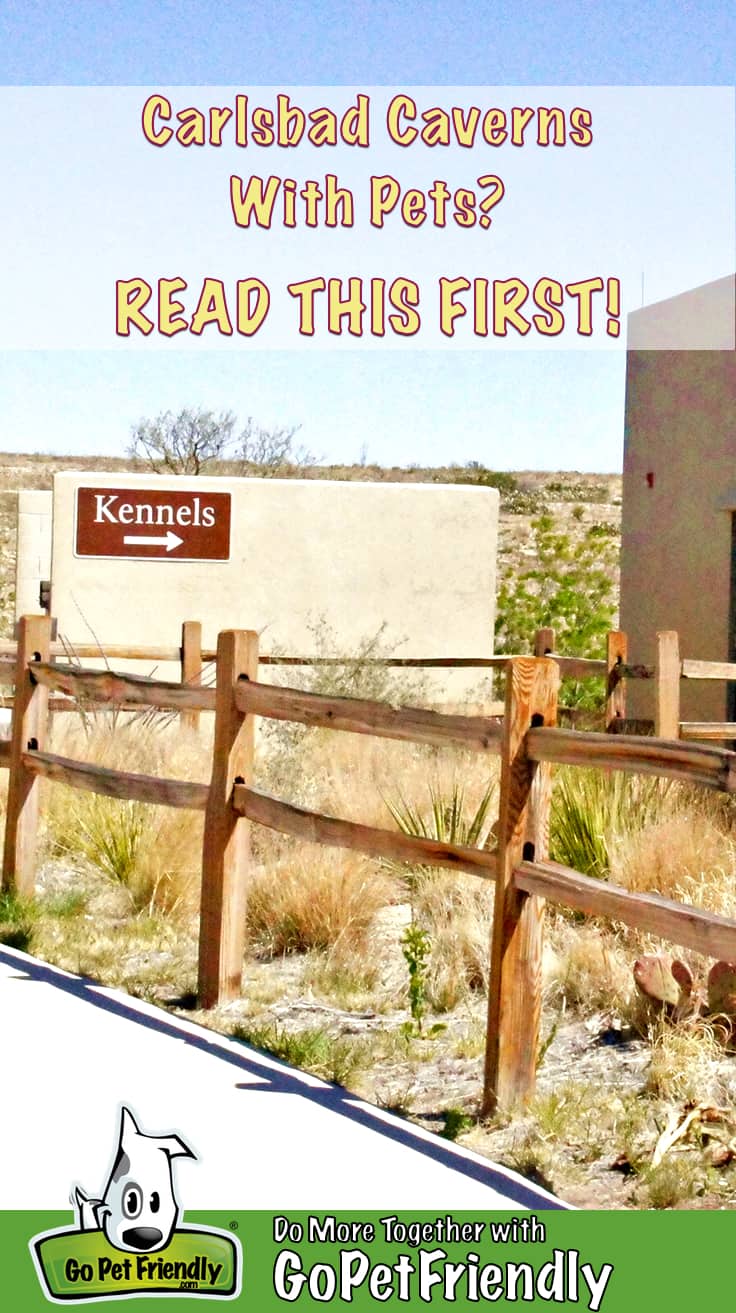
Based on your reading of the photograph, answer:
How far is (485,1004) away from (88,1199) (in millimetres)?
2669

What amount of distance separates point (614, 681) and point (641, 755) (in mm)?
7103

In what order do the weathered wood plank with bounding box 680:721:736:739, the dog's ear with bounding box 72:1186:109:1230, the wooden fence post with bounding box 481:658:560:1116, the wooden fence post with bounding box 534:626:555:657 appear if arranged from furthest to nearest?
the wooden fence post with bounding box 534:626:555:657
the weathered wood plank with bounding box 680:721:736:739
the wooden fence post with bounding box 481:658:560:1116
the dog's ear with bounding box 72:1186:109:1230

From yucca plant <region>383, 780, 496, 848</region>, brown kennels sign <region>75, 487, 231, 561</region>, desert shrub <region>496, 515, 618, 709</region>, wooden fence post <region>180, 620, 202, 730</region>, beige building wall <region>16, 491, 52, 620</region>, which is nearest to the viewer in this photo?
yucca plant <region>383, 780, 496, 848</region>

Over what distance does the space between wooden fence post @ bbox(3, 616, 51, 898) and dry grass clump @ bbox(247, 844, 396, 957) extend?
137cm

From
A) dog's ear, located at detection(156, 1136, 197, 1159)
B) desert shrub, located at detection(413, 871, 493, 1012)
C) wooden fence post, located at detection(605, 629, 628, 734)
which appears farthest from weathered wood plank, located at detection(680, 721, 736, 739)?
dog's ear, located at detection(156, 1136, 197, 1159)

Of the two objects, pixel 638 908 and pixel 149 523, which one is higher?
pixel 149 523

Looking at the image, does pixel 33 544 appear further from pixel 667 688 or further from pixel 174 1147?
pixel 174 1147

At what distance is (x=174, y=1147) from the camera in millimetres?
4945

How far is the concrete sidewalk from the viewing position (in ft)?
15.5

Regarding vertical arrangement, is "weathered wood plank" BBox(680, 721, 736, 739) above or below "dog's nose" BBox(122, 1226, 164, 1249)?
above

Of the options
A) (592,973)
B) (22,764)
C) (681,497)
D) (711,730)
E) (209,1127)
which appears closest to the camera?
(209,1127)

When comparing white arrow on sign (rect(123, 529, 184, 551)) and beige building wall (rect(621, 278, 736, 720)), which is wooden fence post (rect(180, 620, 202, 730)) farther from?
beige building wall (rect(621, 278, 736, 720))

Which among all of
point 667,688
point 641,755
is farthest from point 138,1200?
point 667,688

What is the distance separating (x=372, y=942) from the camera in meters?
7.71
